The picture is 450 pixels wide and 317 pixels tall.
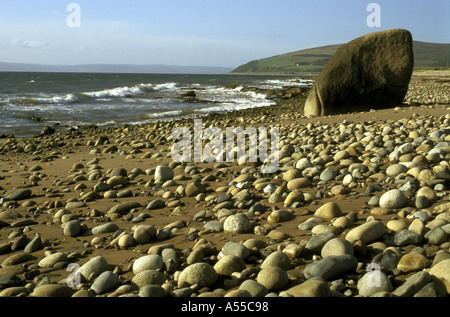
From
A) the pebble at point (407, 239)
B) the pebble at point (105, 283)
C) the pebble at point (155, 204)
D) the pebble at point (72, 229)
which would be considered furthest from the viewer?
the pebble at point (155, 204)

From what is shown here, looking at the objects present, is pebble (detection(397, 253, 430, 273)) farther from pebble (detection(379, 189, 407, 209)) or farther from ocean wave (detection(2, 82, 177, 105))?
ocean wave (detection(2, 82, 177, 105))

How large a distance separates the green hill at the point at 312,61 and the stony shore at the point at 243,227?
4763 inches

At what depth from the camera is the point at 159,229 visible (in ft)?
11.3

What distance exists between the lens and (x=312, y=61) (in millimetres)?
158375

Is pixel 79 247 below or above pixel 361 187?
below

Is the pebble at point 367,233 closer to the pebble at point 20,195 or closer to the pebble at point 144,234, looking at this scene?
the pebble at point 144,234

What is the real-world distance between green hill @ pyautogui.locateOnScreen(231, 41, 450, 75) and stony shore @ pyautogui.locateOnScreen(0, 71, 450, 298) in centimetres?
12097

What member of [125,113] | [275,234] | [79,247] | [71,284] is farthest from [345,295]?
[125,113]

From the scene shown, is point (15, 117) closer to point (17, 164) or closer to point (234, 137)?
point (17, 164)

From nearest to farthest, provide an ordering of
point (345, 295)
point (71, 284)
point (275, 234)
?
point (345, 295)
point (71, 284)
point (275, 234)

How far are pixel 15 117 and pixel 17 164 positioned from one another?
9.45 meters

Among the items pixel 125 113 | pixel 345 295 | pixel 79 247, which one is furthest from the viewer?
pixel 125 113

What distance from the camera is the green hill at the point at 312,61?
412 ft

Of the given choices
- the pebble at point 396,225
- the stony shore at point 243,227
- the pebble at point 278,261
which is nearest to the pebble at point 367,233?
the stony shore at point 243,227
